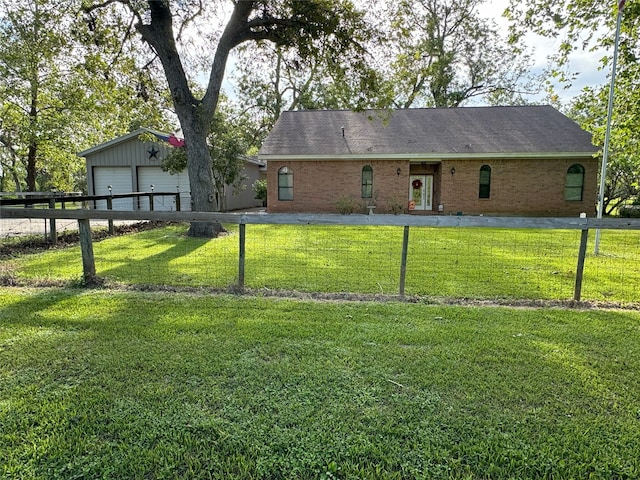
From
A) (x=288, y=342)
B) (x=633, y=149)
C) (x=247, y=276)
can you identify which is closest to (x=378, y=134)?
(x=633, y=149)

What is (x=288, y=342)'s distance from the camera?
345 cm

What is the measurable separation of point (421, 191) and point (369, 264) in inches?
520

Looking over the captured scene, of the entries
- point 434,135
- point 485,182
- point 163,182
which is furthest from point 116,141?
point 485,182

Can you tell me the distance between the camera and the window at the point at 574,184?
17484 millimetres

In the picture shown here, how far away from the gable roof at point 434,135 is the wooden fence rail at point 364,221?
12.4 m

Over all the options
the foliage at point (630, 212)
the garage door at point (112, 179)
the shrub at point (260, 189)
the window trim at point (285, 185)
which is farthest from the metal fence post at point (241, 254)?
the foliage at point (630, 212)

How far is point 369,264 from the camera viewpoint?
7.00m

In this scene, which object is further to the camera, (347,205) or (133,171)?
(133,171)

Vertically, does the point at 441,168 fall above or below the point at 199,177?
above

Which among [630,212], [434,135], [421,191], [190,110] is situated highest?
[434,135]

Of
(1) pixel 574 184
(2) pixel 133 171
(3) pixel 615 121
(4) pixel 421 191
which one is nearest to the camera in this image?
(3) pixel 615 121

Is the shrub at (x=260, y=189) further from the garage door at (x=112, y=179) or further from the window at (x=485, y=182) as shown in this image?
the window at (x=485, y=182)

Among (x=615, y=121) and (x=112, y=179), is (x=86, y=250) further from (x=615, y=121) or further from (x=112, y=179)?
(x=112, y=179)

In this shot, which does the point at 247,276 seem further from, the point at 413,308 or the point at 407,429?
the point at 407,429
